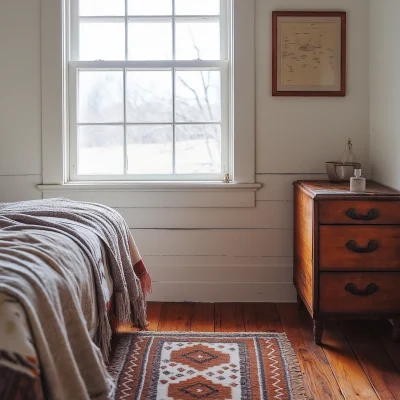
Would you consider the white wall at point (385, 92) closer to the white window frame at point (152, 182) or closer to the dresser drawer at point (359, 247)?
→ the dresser drawer at point (359, 247)

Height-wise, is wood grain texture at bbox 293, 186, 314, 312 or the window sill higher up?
the window sill

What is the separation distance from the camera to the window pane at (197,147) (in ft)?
13.6

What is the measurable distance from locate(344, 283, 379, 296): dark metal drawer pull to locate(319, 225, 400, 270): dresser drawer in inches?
3.4

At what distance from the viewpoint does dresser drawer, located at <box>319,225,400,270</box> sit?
129 inches

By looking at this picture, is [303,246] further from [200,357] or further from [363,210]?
[200,357]

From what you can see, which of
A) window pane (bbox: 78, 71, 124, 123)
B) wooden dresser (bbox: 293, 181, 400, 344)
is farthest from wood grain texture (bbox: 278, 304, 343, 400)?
window pane (bbox: 78, 71, 124, 123)

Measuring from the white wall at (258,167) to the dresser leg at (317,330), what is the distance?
788 mm

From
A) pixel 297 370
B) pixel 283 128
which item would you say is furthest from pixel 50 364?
pixel 283 128

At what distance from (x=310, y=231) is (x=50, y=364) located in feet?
6.41

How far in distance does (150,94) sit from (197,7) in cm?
63

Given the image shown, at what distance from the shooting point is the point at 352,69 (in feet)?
13.2

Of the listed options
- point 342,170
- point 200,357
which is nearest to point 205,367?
point 200,357

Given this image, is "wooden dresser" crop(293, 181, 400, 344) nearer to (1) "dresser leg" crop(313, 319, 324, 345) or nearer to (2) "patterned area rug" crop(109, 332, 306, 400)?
(1) "dresser leg" crop(313, 319, 324, 345)

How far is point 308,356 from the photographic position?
125 inches
